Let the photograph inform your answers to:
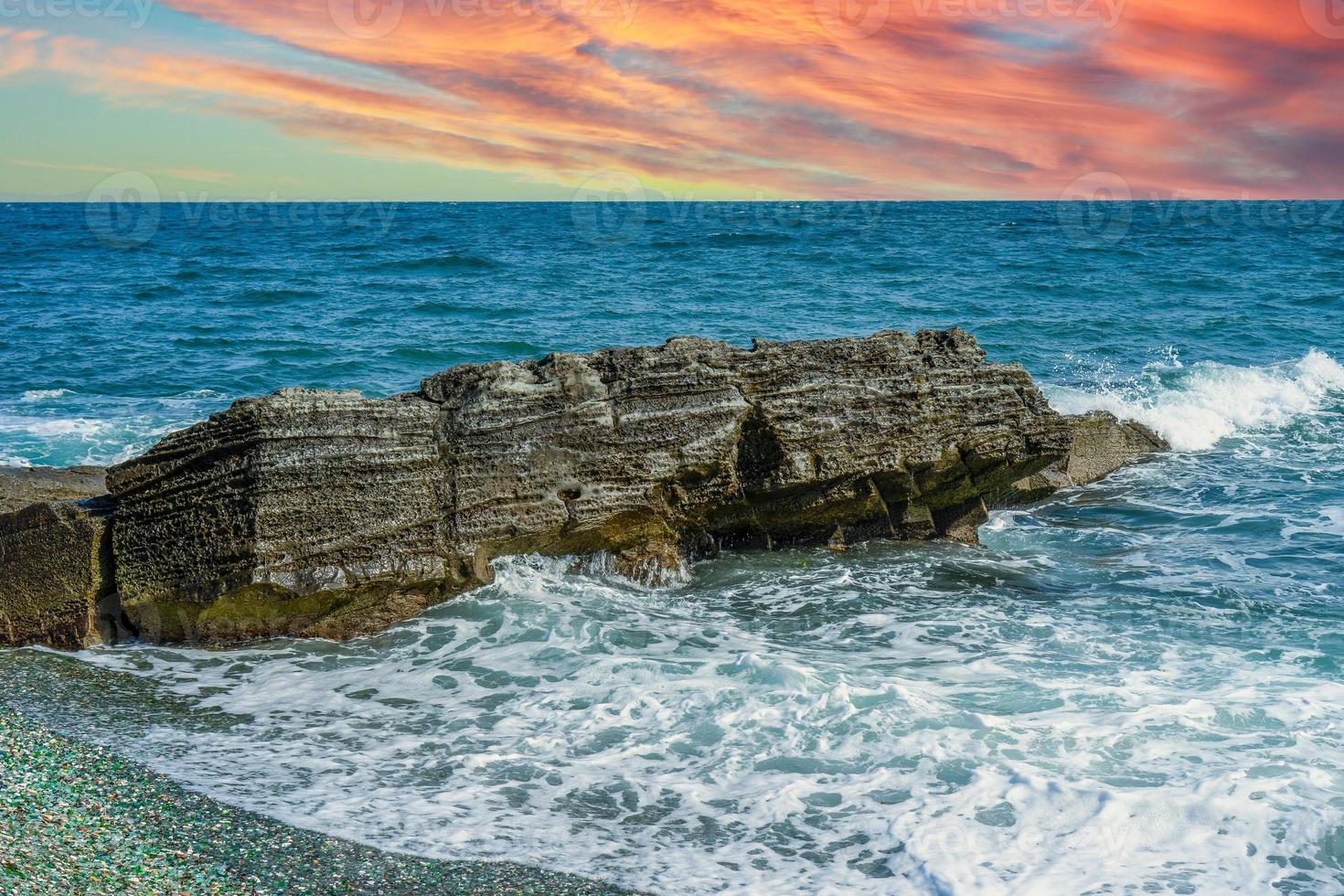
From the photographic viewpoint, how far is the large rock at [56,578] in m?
6.23

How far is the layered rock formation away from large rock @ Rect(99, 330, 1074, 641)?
0.01 m

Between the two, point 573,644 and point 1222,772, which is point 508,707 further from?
point 1222,772

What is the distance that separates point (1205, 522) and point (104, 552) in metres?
9.45

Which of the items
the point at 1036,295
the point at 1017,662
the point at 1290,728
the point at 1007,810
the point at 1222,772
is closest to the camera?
the point at 1007,810

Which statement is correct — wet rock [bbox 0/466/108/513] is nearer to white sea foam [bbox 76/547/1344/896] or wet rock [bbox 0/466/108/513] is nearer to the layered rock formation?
the layered rock formation

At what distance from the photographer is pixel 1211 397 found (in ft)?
48.4

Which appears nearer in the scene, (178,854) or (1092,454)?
(178,854)

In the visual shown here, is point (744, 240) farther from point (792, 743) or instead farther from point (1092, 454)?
point (792, 743)

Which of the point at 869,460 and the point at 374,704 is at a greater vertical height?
the point at 869,460

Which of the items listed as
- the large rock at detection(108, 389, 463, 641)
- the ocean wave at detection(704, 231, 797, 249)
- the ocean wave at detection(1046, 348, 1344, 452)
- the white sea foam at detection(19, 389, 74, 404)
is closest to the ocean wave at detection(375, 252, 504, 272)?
the ocean wave at detection(704, 231, 797, 249)

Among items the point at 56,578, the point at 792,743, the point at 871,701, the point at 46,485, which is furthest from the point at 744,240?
the point at 792,743

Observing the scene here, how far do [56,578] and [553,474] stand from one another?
321cm

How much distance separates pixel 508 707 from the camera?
5.59 metres

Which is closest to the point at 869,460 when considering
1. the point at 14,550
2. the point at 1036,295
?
the point at 14,550
